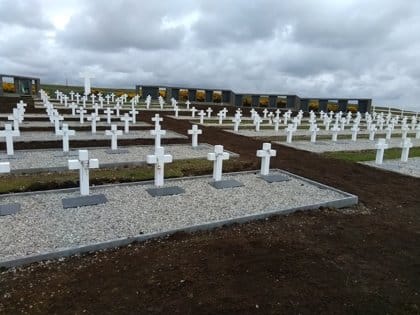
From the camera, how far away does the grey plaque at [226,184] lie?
26.0 feet

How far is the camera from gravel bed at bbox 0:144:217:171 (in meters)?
9.44

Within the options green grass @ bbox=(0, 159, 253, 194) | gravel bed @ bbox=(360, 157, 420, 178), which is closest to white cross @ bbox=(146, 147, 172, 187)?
green grass @ bbox=(0, 159, 253, 194)

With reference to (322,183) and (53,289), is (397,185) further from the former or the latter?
(53,289)

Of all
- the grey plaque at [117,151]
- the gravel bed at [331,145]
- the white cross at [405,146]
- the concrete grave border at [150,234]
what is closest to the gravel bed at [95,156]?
the grey plaque at [117,151]

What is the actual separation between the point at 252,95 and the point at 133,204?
34.7m

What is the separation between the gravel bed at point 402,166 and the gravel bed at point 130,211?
13.5 feet

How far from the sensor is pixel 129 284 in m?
3.90

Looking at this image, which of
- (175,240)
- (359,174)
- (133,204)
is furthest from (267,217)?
(359,174)

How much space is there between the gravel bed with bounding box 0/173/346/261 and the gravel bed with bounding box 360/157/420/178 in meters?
4.12

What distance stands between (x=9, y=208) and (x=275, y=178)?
567cm

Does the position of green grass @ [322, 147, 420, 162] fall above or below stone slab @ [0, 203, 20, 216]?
above

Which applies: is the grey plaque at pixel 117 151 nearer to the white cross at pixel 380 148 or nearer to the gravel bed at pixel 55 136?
the gravel bed at pixel 55 136

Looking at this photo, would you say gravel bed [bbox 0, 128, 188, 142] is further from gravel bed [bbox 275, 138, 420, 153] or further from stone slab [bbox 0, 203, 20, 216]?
stone slab [bbox 0, 203, 20, 216]

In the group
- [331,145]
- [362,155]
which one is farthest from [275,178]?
[331,145]
